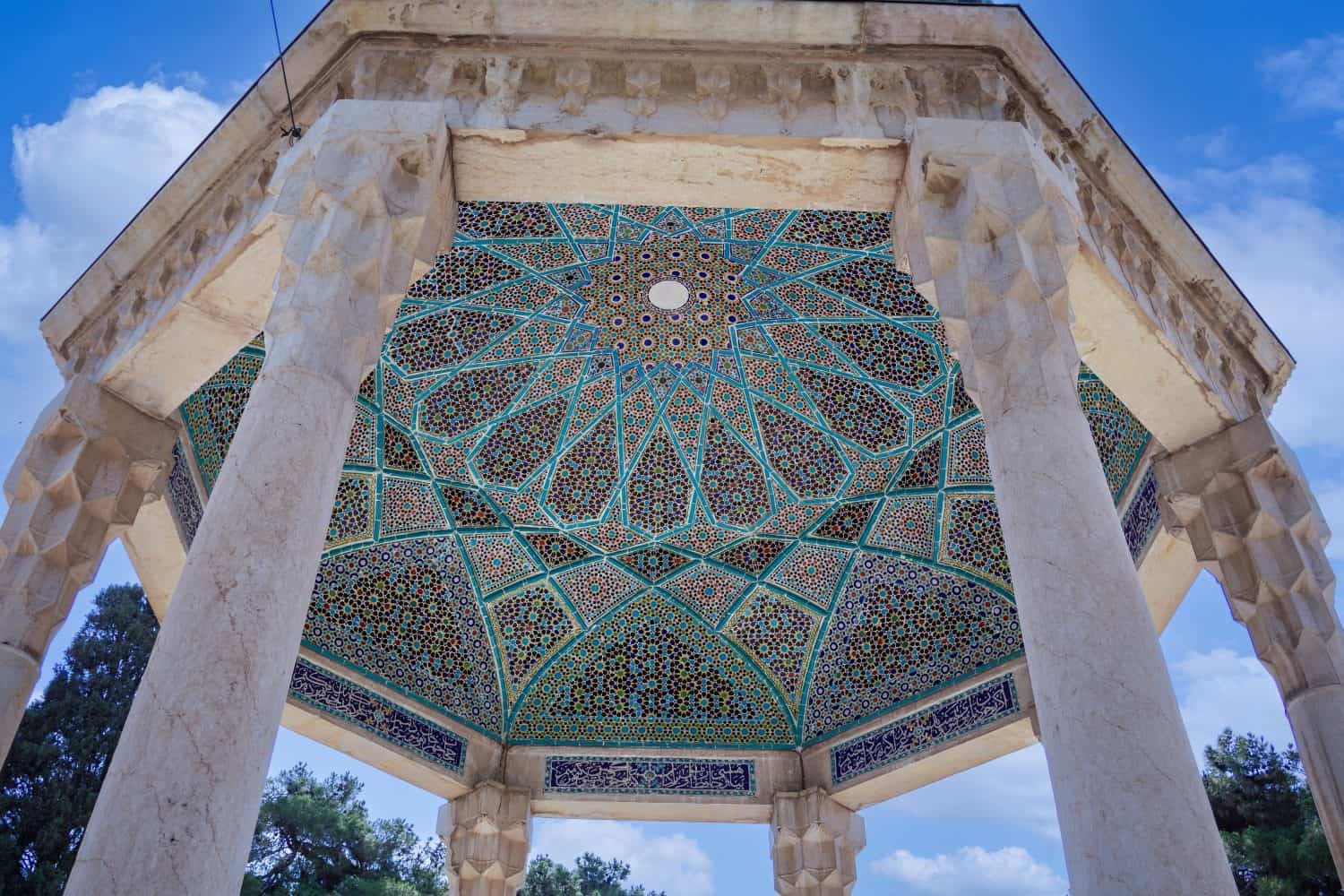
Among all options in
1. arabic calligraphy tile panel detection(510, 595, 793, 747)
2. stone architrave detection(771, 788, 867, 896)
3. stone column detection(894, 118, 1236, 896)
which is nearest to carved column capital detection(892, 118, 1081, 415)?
stone column detection(894, 118, 1236, 896)

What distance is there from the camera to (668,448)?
10055 mm

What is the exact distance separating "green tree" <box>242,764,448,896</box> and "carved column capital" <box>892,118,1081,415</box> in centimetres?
1195

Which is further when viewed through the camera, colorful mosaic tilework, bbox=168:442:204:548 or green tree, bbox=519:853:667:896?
green tree, bbox=519:853:667:896

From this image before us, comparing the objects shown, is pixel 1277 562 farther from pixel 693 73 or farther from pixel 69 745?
pixel 69 745

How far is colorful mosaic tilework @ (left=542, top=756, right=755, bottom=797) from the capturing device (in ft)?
33.9

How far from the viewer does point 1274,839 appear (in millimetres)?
11305

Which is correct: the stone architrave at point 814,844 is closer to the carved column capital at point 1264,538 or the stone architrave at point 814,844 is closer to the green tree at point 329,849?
the carved column capital at point 1264,538

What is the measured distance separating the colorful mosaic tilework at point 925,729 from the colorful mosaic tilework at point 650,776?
867 millimetres

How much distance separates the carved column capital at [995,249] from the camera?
15.3 feet

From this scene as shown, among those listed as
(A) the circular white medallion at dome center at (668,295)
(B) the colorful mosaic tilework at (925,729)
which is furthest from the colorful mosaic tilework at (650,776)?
(A) the circular white medallion at dome center at (668,295)

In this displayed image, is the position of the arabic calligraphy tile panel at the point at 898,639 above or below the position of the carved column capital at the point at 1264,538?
above

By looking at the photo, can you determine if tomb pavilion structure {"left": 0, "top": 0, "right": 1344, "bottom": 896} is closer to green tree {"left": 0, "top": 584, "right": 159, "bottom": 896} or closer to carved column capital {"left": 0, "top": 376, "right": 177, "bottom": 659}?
carved column capital {"left": 0, "top": 376, "right": 177, "bottom": 659}

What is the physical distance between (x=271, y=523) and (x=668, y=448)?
6.21m

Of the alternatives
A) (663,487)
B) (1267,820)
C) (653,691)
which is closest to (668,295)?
(663,487)
